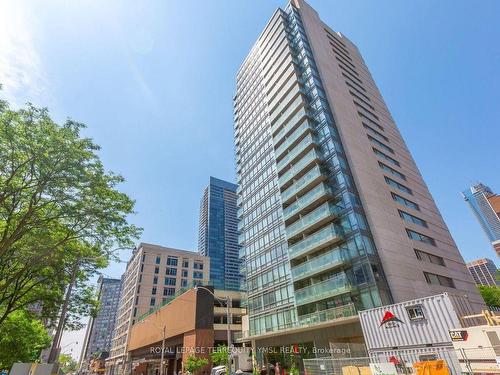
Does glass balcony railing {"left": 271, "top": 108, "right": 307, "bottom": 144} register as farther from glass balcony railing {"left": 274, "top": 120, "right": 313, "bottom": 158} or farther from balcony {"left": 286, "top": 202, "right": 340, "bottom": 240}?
balcony {"left": 286, "top": 202, "right": 340, "bottom": 240}

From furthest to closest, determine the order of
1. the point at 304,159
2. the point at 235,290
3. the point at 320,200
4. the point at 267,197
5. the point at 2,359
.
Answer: the point at 235,290 → the point at 267,197 → the point at 304,159 → the point at 320,200 → the point at 2,359

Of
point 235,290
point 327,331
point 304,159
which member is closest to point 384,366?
point 327,331

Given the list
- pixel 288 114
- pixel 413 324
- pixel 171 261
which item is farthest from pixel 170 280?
pixel 413 324

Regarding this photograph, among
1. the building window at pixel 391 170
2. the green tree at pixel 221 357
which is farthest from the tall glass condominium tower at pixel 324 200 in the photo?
the green tree at pixel 221 357

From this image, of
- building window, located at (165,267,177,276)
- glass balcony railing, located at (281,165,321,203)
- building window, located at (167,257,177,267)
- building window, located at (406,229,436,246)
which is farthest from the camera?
building window, located at (167,257,177,267)

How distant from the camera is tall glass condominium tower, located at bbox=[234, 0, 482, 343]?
2773 centimetres

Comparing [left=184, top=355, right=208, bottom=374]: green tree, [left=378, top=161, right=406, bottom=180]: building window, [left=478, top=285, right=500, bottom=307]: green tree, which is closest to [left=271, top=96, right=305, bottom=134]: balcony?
[left=378, top=161, right=406, bottom=180]: building window

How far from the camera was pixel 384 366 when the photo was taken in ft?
50.6

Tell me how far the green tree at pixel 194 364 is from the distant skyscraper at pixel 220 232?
10523 centimetres

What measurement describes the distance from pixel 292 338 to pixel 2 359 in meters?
25.5

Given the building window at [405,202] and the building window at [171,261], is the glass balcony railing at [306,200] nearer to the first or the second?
the building window at [405,202]

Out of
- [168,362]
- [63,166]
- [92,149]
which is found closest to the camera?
[63,166]

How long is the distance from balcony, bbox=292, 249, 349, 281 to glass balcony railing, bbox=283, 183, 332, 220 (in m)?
6.50

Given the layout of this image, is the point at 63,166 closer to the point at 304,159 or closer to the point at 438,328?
the point at 438,328
